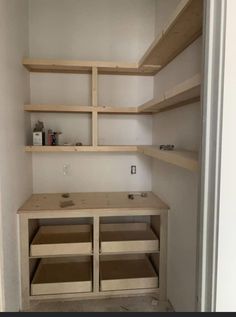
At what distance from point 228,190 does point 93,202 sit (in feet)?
5.29

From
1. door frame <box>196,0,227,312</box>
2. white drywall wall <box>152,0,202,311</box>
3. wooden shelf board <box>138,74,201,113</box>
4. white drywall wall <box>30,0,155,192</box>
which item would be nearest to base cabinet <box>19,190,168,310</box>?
white drywall wall <box>152,0,202,311</box>

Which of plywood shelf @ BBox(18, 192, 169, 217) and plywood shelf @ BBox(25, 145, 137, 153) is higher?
plywood shelf @ BBox(25, 145, 137, 153)

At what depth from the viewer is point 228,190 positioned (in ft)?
Result: 2.53

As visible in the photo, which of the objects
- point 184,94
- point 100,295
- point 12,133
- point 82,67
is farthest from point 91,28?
point 100,295

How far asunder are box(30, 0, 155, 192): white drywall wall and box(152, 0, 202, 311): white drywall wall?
262 millimetres

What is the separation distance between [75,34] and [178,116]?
54.9 inches

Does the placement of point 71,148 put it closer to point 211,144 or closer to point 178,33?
point 178,33

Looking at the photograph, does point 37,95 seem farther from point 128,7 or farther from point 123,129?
point 128,7

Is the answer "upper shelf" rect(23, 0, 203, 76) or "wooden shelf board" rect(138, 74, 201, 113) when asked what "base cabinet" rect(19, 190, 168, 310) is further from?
"upper shelf" rect(23, 0, 203, 76)

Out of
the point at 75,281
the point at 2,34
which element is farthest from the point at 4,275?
the point at 2,34

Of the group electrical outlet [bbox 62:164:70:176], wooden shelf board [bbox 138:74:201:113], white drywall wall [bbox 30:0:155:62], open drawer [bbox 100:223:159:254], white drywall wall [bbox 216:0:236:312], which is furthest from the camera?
electrical outlet [bbox 62:164:70:176]

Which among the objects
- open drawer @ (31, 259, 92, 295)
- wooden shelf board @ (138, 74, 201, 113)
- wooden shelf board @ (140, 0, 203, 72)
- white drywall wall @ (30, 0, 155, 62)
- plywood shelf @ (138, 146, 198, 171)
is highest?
white drywall wall @ (30, 0, 155, 62)

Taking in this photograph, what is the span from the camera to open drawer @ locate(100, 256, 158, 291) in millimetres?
2163

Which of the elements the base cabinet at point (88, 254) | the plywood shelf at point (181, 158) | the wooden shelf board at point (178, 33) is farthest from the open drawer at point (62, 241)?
the wooden shelf board at point (178, 33)
